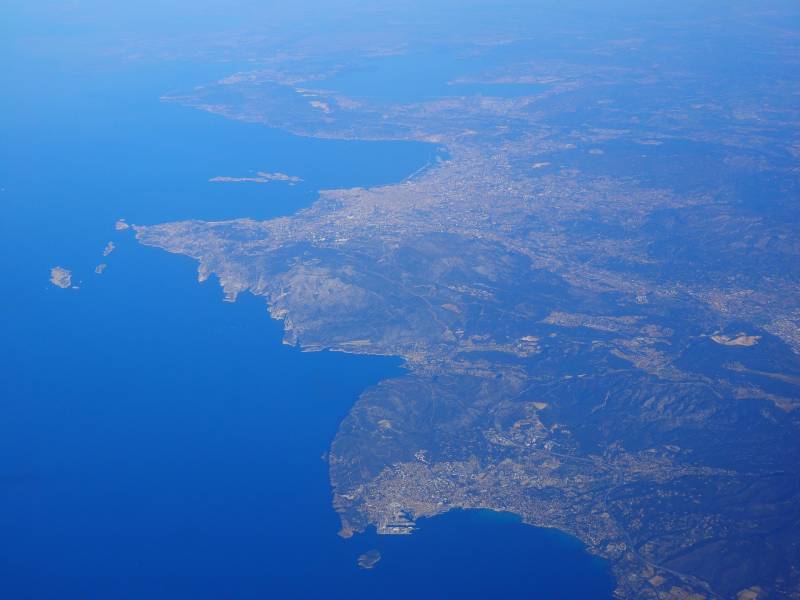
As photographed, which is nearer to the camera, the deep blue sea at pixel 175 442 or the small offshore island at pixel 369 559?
the deep blue sea at pixel 175 442

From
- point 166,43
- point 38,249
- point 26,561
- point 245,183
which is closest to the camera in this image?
point 26,561

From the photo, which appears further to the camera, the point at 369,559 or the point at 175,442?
the point at 175,442

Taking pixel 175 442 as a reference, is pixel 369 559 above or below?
below

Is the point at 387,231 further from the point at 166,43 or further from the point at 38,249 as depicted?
the point at 166,43

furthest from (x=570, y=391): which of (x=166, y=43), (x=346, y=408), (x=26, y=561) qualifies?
(x=166, y=43)

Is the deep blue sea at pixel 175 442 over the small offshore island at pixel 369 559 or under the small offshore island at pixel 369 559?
over

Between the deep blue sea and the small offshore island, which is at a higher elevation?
the deep blue sea

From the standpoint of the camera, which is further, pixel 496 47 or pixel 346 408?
pixel 496 47

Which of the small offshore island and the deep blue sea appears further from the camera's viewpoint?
the small offshore island
